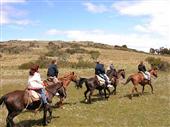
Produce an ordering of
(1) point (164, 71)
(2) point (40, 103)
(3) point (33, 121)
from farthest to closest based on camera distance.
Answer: (1) point (164, 71) → (3) point (33, 121) → (2) point (40, 103)

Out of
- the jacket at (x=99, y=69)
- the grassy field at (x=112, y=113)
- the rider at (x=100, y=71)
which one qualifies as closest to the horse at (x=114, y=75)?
the grassy field at (x=112, y=113)

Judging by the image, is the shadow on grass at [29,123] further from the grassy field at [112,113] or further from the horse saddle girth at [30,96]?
the horse saddle girth at [30,96]

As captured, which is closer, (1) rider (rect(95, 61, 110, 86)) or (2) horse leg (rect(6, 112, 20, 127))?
(2) horse leg (rect(6, 112, 20, 127))

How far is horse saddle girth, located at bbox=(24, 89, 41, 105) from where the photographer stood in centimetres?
1927

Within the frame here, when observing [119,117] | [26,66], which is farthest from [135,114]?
[26,66]

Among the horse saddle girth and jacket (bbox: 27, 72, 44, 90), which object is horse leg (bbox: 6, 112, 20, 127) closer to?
the horse saddle girth

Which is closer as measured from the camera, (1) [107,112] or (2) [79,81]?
(1) [107,112]

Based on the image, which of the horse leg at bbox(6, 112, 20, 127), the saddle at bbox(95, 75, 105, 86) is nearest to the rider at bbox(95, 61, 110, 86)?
the saddle at bbox(95, 75, 105, 86)

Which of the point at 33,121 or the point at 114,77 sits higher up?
the point at 114,77

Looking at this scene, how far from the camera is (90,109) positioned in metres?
25.2

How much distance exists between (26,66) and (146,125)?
174 ft

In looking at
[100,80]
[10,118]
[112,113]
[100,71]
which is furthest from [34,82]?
[100,71]

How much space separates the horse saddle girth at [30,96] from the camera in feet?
63.2

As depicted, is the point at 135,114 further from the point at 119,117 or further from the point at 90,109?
the point at 90,109
